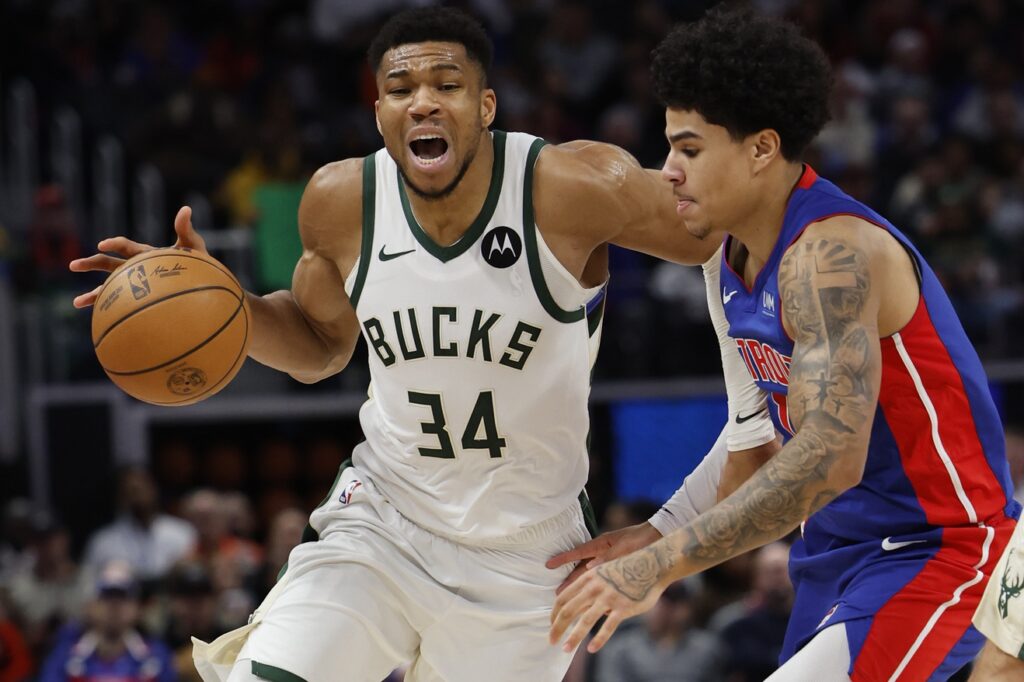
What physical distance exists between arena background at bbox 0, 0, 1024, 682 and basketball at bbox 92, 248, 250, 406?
4.35 meters

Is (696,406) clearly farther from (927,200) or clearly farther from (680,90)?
(680,90)

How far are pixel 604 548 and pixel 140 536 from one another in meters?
6.59

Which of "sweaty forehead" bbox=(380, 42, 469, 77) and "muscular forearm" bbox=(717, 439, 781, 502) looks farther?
"muscular forearm" bbox=(717, 439, 781, 502)

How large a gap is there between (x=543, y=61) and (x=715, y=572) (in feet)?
20.1

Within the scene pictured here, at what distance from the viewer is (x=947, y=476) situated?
380cm

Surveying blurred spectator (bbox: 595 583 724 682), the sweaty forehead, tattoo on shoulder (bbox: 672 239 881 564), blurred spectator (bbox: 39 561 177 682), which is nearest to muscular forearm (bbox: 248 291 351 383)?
the sweaty forehead

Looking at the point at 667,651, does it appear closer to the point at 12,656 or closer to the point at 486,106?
the point at 12,656

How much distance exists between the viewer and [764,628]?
26.7ft

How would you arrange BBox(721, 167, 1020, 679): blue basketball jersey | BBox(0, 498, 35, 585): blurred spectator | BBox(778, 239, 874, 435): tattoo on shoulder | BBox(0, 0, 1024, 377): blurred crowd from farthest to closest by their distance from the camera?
BBox(0, 0, 1024, 377): blurred crowd, BBox(0, 498, 35, 585): blurred spectator, BBox(721, 167, 1020, 679): blue basketball jersey, BBox(778, 239, 874, 435): tattoo on shoulder

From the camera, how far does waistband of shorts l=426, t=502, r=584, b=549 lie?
14.7ft

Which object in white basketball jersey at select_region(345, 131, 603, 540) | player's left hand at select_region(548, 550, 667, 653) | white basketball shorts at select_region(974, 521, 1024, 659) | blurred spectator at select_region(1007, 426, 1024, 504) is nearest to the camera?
white basketball shorts at select_region(974, 521, 1024, 659)

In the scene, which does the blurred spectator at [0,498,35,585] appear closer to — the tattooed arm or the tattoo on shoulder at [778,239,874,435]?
the tattooed arm

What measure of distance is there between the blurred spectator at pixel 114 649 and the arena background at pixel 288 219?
0.16 m

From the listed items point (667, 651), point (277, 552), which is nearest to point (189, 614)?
point (277, 552)
